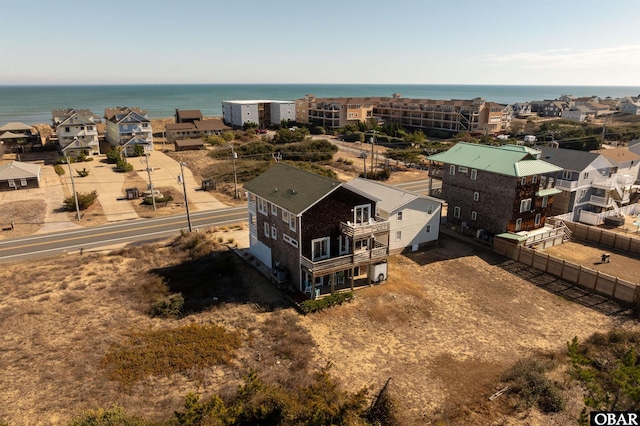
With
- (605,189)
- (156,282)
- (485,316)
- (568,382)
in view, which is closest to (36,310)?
(156,282)

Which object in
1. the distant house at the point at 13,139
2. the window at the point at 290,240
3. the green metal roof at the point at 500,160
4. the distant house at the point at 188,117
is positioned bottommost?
the window at the point at 290,240

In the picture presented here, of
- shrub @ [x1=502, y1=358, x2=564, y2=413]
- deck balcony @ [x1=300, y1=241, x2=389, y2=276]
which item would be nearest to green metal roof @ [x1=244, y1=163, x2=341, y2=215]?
deck balcony @ [x1=300, y1=241, x2=389, y2=276]

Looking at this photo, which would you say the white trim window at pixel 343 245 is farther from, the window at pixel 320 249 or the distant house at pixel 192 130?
the distant house at pixel 192 130

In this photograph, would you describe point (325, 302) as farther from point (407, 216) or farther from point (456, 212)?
point (456, 212)

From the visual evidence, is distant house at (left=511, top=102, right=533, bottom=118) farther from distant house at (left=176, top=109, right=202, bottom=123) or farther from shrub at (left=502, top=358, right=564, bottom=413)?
shrub at (left=502, top=358, right=564, bottom=413)

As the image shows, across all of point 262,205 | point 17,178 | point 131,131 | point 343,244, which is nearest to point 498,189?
point 343,244

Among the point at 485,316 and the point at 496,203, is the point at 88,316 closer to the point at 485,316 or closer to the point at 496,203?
the point at 485,316

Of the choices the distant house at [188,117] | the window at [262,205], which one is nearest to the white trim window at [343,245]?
the window at [262,205]
